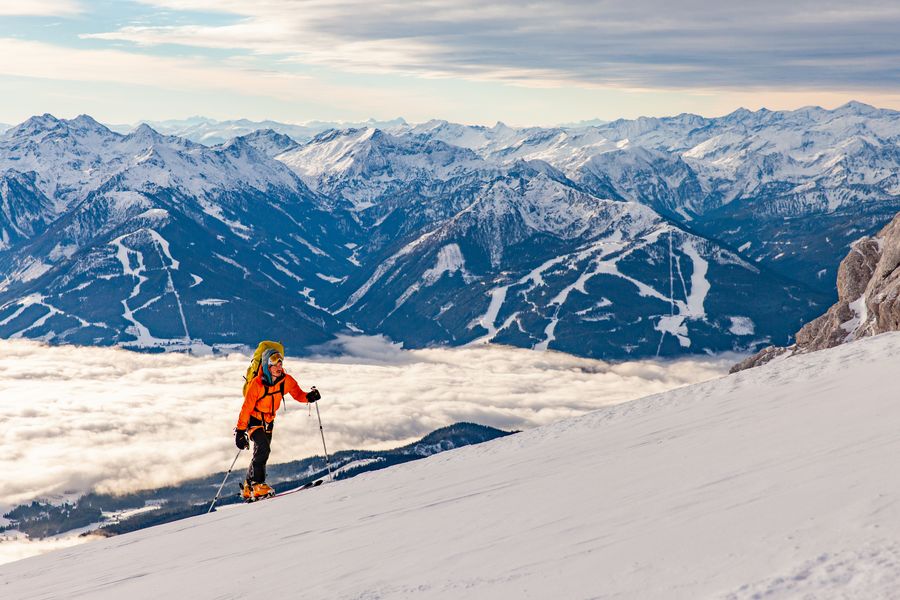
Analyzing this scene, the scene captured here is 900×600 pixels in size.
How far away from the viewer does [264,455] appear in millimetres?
29219

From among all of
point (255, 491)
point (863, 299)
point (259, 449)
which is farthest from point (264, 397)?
point (863, 299)

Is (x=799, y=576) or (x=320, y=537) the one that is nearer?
(x=799, y=576)

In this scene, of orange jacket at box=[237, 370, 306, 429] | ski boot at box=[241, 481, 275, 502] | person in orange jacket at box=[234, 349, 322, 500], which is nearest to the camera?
person in orange jacket at box=[234, 349, 322, 500]

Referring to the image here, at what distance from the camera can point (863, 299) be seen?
9119 cm

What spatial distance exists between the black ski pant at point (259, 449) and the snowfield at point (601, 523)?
138 centimetres

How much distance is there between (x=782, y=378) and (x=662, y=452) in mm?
9892

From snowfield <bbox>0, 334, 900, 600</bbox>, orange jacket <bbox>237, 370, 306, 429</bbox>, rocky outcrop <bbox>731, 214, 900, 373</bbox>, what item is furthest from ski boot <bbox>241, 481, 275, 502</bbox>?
rocky outcrop <bbox>731, 214, 900, 373</bbox>

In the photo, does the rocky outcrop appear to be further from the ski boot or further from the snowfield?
the ski boot

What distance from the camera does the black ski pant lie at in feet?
93.7

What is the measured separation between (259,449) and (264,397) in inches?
82.7

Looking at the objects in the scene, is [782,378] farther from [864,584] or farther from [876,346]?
[864,584]

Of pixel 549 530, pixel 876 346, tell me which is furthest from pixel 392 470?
pixel 876 346

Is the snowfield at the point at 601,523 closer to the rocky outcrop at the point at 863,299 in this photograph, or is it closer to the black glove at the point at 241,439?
the black glove at the point at 241,439

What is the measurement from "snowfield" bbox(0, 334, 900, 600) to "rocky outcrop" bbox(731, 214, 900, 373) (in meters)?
40.6
